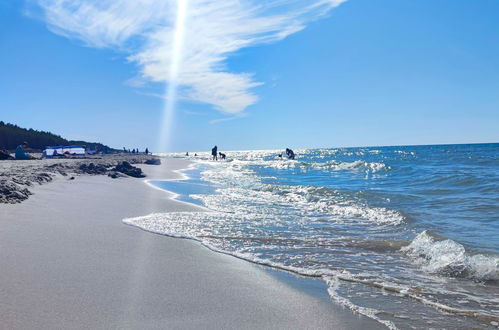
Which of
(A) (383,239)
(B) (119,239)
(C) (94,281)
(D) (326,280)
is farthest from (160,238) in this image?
(A) (383,239)

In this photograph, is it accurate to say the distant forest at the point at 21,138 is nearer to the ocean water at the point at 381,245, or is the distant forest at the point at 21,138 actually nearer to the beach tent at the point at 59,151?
the beach tent at the point at 59,151

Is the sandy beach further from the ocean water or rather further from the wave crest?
the wave crest

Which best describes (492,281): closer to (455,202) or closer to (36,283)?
(36,283)

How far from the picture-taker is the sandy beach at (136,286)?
2889 millimetres

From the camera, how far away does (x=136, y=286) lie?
3.60 metres

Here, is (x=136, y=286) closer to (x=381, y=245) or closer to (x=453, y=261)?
(x=453, y=261)

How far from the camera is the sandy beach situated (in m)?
2.89

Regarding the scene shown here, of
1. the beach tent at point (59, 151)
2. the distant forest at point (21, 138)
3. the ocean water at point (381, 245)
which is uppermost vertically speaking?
the distant forest at point (21, 138)

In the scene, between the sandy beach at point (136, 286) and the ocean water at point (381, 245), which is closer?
the sandy beach at point (136, 286)

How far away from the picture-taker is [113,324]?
274 cm

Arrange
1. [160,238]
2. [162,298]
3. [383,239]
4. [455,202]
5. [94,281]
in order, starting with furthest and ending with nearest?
[455,202]
[383,239]
[160,238]
[94,281]
[162,298]

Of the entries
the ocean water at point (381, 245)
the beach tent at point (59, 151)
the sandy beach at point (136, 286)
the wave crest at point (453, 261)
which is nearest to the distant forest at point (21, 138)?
the beach tent at point (59, 151)

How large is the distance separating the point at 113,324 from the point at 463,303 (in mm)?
3287

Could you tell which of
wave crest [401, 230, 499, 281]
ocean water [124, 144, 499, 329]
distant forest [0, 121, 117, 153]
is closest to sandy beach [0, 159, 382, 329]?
ocean water [124, 144, 499, 329]
